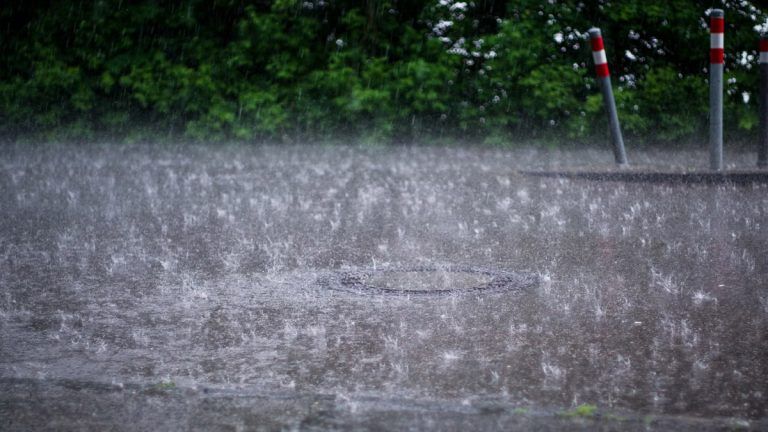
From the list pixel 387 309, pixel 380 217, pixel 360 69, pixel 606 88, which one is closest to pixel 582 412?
pixel 387 309

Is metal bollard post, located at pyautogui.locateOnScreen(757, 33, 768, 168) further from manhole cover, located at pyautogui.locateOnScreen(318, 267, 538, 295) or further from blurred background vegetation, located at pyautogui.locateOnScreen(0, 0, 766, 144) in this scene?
manhole cover, located at pyautogui.locateOnScreen(318, 267, 538, 295)

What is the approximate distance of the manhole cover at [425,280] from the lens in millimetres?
4957

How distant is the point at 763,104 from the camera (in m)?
9.64

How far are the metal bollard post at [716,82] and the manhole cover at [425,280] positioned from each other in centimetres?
481

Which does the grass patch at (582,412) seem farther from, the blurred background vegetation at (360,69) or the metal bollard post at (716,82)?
the blurred background vegetation at (360,69)

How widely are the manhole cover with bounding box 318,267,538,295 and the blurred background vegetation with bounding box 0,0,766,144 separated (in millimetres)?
7792

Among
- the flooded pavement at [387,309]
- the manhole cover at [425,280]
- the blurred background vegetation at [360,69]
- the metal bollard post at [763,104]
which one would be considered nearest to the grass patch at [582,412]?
the flooded pavement at [387,309]

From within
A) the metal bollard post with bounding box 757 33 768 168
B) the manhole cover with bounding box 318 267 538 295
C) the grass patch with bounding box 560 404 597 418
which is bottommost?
the grass patch with bounding box 560 404 597 418

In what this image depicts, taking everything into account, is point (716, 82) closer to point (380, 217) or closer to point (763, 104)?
point (763, 104)

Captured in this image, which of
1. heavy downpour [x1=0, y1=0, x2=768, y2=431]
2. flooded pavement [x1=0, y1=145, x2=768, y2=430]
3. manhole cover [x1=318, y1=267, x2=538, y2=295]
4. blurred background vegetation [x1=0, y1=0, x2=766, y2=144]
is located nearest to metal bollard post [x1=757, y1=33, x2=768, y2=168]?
heavy downpour [x1=0, y1=0, x2=768, y2=431]

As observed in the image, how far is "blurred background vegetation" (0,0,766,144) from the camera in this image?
1306 cm

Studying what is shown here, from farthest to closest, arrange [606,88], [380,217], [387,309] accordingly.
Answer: [606,88] → [380,217] → [387,309]

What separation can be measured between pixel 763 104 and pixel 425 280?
567 centimetres

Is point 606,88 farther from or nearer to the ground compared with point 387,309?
farther from the ground
